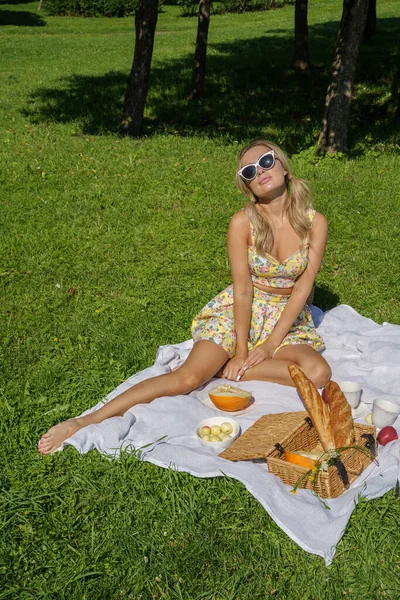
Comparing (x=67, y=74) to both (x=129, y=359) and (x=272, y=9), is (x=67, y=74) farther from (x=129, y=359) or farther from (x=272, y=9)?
(x=272, y=9)

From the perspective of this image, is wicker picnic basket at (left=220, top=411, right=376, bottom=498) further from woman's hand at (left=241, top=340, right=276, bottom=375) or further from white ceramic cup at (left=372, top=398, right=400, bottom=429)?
woman's hand at (left=241, top=340, right=276, bottom=375)

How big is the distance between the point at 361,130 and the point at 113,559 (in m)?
9.51

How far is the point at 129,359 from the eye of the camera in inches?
200

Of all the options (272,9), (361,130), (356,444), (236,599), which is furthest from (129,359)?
(272,9)

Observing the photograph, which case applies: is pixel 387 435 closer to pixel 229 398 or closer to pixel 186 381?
pixel 229 398

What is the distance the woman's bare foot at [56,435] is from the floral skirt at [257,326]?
44.0 inches

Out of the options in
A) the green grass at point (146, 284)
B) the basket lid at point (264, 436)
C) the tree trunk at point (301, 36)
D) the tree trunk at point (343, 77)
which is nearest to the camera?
the green grass at point (146, 284)

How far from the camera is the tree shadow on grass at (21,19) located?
31.6 metres

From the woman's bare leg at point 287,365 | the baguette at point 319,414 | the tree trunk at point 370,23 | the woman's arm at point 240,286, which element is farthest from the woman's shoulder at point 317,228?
the tree trunk at point 370,23

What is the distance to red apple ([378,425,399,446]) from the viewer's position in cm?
384

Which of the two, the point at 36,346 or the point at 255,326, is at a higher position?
the point at 255,326

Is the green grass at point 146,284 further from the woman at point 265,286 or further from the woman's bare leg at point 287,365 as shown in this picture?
the woman's bare leg at point 287,365

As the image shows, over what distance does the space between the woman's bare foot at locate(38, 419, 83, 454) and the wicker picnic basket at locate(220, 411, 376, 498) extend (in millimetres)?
948

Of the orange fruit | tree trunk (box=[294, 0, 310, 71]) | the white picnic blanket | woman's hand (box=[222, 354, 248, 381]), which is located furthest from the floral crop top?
tree trunk (box=[294, 0, 310, 71])
